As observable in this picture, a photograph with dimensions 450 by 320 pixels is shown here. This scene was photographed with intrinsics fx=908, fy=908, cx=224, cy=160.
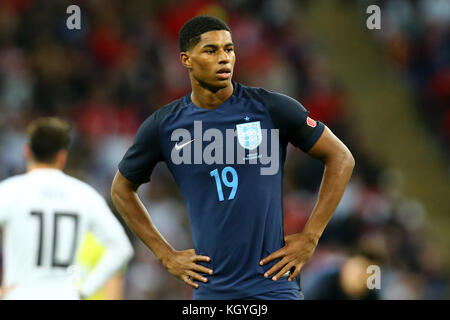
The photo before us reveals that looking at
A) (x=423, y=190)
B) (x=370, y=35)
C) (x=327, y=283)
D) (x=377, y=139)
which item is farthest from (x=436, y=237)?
(x=327, y=283)

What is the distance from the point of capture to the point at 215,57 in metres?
4.39

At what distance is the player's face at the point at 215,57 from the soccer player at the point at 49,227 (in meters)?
1.12

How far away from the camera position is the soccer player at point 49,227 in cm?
492

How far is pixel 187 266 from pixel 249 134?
0.71 m

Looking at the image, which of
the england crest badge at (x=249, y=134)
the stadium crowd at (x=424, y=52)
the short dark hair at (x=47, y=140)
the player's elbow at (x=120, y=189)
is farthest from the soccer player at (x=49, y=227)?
the stadium crowd at (x=424, y=52)

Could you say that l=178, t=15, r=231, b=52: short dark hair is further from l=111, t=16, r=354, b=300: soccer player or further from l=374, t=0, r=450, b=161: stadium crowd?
l=374, t=0, r=450, b=161: stadium crowd

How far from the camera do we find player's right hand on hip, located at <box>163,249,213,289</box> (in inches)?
172

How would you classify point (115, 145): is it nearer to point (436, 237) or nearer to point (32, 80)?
point (32, 80)

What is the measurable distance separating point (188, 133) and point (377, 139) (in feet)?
27.2

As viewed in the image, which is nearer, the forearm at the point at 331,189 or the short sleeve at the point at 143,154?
the forearm at the point at 331,189

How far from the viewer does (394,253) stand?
9.54 meters

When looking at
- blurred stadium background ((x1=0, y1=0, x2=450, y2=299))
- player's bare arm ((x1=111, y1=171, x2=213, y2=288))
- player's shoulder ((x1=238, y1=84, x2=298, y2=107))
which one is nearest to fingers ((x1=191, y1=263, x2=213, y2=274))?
player's bare arm ((x1=111, y1=171, x2=213, y2=288))

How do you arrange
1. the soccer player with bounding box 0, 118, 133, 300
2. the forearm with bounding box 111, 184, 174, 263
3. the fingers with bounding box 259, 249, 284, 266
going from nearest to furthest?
the fingers with bounding box 259, 249, 284, 266 → the forearm with bounding box 111, 184, 174, 263 → the soccer player with bounding box 0, 118, 133, 300

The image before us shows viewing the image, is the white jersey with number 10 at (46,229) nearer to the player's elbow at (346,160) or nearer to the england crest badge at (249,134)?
the england crest badge at (249,134)
